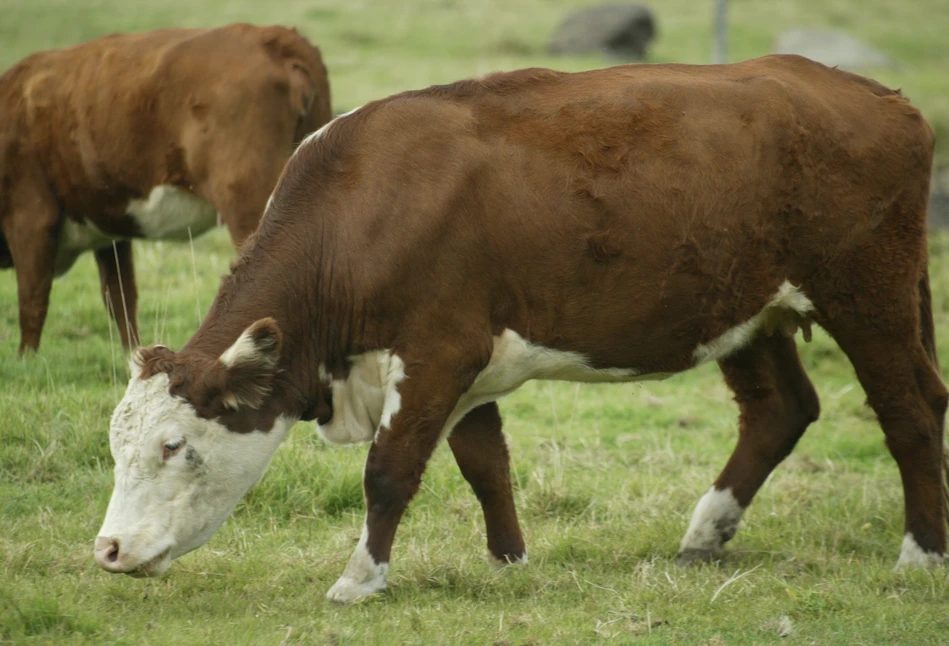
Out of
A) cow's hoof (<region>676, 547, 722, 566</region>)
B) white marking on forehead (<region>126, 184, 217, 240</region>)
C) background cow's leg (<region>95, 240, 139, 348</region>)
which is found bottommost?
cow's hoof (<region>676, 547, 722, 566</region>)

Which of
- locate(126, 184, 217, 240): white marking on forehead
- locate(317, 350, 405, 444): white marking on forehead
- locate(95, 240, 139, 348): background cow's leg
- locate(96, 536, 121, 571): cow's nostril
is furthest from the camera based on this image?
locate(95, 240, 139, 348): background cow's leg

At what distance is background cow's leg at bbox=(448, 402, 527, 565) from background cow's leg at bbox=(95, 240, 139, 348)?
377 centimetres

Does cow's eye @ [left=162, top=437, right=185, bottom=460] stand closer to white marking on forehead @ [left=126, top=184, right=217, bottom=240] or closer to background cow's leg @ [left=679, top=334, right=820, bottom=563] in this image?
background cow's leg @ [left=679, top=334, right=820, bottom=563]

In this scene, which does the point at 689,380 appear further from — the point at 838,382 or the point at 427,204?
the point at 427,204

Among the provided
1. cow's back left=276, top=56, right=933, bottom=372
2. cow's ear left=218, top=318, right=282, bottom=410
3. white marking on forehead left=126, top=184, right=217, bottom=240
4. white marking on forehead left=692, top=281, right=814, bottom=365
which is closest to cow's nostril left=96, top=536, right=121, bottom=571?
cow's ear left=218, top=318, right=282, bottom=410

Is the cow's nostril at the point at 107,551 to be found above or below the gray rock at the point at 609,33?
below

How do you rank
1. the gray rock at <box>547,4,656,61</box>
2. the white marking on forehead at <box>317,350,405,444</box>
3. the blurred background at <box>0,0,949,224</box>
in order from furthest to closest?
the gray rock at <box>547,4,656,61</box> → the blurred background at <box>0,0,949,224</box> → the white marking on forehead at <box>317,350,405,444</box>

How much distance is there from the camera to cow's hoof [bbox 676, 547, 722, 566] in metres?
5.85

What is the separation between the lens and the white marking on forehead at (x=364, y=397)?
5004mm

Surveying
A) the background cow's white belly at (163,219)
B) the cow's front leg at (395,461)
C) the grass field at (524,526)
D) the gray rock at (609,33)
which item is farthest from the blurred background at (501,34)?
the cow's front leg at (395,461)

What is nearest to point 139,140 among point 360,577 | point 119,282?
point 119,282

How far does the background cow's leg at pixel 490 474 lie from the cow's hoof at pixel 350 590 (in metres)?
0.78

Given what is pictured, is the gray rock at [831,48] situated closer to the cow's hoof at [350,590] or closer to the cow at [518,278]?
Result: the cow at [518,278]

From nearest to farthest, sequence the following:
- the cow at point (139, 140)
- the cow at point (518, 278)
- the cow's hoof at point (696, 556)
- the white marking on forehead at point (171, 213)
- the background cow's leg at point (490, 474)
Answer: the cow at point (518, 278), the background cow's leg at point (490, 474), the cow's hoof at point (696, 556), the cow at point (139, 140), the white marking on forehead at point (171, 213)
